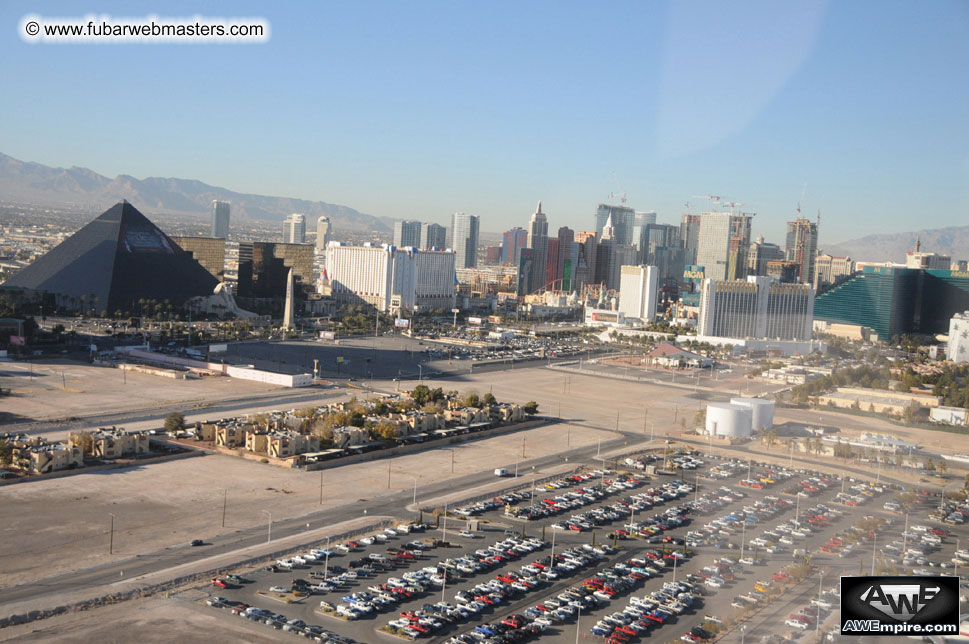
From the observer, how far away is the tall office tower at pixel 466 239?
70.3 meters

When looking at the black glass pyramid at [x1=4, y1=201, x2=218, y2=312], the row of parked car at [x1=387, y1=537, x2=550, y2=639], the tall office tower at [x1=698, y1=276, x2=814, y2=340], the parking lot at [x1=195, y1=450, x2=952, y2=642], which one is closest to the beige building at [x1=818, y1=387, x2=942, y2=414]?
the parking lot at [x1=195, y1=450, x2=952, y2=642]

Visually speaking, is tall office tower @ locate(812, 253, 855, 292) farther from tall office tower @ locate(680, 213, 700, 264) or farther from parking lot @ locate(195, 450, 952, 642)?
parking lot @ locate(195, 450, 952, 642)

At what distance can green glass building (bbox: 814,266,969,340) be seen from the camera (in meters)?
26.7

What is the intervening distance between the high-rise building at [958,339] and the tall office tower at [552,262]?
25831 mm

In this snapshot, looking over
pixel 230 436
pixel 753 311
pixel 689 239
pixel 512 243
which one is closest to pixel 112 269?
pixel 230 436

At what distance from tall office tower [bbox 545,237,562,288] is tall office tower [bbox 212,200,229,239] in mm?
34300

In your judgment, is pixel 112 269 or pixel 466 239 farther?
pixel 466 239

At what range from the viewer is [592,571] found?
26.0 feet

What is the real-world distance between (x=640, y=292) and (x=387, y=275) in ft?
34.8

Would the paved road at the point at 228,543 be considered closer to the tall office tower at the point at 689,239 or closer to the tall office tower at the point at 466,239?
the tall office tower at the point at 689,239

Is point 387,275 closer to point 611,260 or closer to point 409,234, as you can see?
point 611,260

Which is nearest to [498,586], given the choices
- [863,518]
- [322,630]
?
[322,630]

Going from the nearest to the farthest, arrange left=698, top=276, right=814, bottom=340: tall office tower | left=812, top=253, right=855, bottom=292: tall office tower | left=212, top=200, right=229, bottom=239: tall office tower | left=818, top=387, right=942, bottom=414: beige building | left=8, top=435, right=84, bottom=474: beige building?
left=8, top=435, right=84, bottom=474: beige building, left=818, top=387, right=942, bottom=414: beige building, left=698, top=276, right=814, bottom=340: tall office tower, left=812, top=253, right=855, bottom=292: tall office tower, left=212, top=200, right=229, bottom=239: tall office tower

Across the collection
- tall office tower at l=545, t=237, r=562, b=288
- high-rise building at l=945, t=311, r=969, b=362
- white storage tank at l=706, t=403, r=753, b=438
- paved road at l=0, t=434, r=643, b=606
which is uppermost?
tall office tower at l=545, t=237, r=562, b=288
